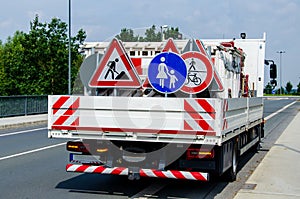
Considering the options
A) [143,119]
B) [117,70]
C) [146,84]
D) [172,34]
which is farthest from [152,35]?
[143,119]

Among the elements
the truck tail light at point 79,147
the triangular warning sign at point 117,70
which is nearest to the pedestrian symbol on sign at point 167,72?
the triangular warning sign at point 117,70

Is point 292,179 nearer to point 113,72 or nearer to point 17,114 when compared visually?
point 113,72

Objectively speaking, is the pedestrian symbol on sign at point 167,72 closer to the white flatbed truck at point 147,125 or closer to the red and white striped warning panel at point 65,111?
the white flatbed truck at point 147,125

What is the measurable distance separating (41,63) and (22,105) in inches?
356

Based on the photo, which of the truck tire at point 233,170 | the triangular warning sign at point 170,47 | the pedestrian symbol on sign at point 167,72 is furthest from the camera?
the truck tire at point 233,170

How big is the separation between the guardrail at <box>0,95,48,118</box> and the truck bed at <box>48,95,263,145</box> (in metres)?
18.1

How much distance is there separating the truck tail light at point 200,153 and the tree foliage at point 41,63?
27.3 meters

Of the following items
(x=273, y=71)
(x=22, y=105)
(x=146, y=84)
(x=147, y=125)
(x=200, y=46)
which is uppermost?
(x=200, y=46)

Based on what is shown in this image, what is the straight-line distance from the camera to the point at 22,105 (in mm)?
27359

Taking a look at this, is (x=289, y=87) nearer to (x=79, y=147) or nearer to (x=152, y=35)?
(x=152, y=35)

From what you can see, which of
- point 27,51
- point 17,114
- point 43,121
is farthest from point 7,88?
point 43,121

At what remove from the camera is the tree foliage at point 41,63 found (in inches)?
1369

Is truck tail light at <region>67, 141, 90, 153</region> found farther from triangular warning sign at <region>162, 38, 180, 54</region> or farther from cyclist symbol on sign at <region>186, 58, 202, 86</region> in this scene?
triangular warning sign at <region>162, 38, 180, 54</region>

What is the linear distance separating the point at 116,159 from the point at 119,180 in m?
1.73
